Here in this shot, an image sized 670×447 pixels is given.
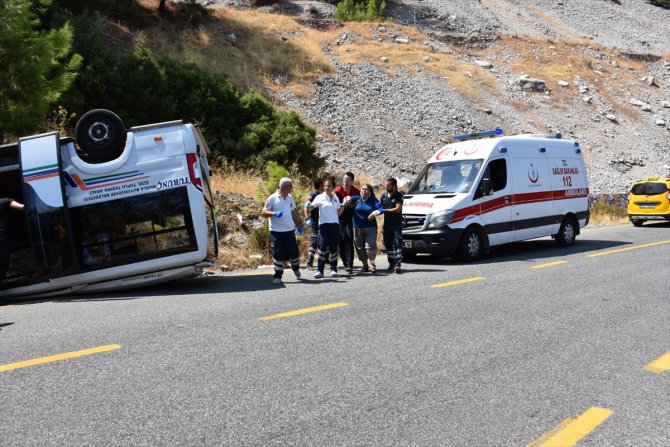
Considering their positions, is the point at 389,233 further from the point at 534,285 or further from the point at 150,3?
the point at 150,3

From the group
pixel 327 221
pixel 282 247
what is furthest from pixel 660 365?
pixel 327 221

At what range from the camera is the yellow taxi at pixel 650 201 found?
2194 centimetres

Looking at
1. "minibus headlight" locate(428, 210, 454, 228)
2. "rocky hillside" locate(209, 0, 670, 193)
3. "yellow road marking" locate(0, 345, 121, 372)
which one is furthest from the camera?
"rocky hillside" locate(209, 0, 670, 193)

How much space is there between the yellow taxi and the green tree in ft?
65.5

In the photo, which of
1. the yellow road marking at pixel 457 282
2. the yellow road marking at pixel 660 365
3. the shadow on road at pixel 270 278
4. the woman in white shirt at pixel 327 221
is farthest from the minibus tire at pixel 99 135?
the yellow road marking at pixel 660 365

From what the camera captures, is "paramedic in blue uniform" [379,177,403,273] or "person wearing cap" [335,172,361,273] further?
"person wearing cap" [335,172,361,273]

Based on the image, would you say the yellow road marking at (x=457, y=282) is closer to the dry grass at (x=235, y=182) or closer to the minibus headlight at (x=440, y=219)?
the minibus headlight at (x=440, y=219)

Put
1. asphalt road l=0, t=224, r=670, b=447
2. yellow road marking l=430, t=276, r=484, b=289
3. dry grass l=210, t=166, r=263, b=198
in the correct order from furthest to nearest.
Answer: dry grass l=210, t=166, r=263, b=198 < yellow road marking l=430, t=276, r=484, b=289 < asphalt road l=0, t=224, r=670, b=447

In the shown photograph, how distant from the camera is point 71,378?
4.82m

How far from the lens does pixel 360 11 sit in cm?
5744

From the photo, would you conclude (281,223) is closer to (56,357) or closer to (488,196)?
(56,357)

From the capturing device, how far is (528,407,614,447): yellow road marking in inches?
150

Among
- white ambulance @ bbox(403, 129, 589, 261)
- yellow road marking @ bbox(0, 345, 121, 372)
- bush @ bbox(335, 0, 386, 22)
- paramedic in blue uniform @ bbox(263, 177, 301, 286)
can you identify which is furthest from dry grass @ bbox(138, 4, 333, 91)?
yellow road marking @ bbox(0, 345, 121, 372)

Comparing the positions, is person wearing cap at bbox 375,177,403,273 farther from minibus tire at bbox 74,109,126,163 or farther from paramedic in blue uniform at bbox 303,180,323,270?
minibus tire at bbox 74,109,126,163
